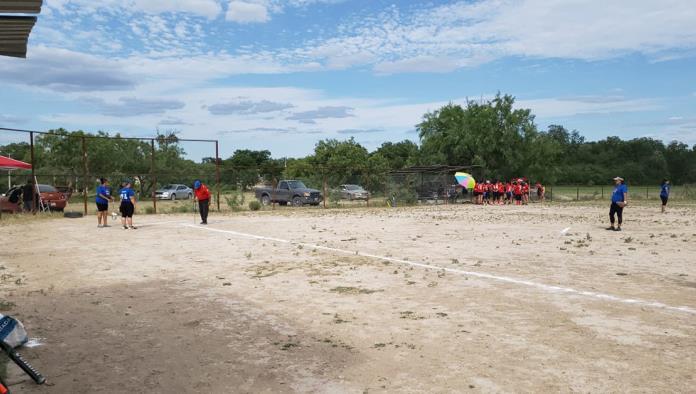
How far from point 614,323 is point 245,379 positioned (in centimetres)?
421

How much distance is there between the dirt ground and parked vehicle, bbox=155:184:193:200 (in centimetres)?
3206

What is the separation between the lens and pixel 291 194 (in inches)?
1226

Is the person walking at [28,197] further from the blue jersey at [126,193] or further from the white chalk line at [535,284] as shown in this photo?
the white chalk line at [535,284]

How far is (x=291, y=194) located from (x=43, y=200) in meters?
12.8

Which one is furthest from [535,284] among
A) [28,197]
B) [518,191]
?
[518,191]

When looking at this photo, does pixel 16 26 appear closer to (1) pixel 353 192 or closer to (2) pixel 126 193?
(2) pixel 126 193

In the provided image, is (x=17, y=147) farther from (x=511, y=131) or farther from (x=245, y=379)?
(x=245, y=379)

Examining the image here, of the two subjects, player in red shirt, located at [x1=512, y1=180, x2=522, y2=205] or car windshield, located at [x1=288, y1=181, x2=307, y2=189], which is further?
player in red shirt, located at [x1=512, y1=180, x2=522, y2=205]

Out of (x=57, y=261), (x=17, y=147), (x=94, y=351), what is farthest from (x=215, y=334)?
(x=17, y=147)

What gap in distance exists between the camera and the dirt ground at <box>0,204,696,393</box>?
448cm

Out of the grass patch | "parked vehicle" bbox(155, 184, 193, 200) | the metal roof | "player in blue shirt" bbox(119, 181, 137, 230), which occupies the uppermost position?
the metal roof

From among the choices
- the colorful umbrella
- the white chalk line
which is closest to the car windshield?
the colorful umbrella

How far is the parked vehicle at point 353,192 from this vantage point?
115 ft

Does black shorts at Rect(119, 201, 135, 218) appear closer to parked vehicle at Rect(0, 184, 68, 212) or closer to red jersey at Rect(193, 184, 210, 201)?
red jersey at Rect(193, 184, 210, 201)
